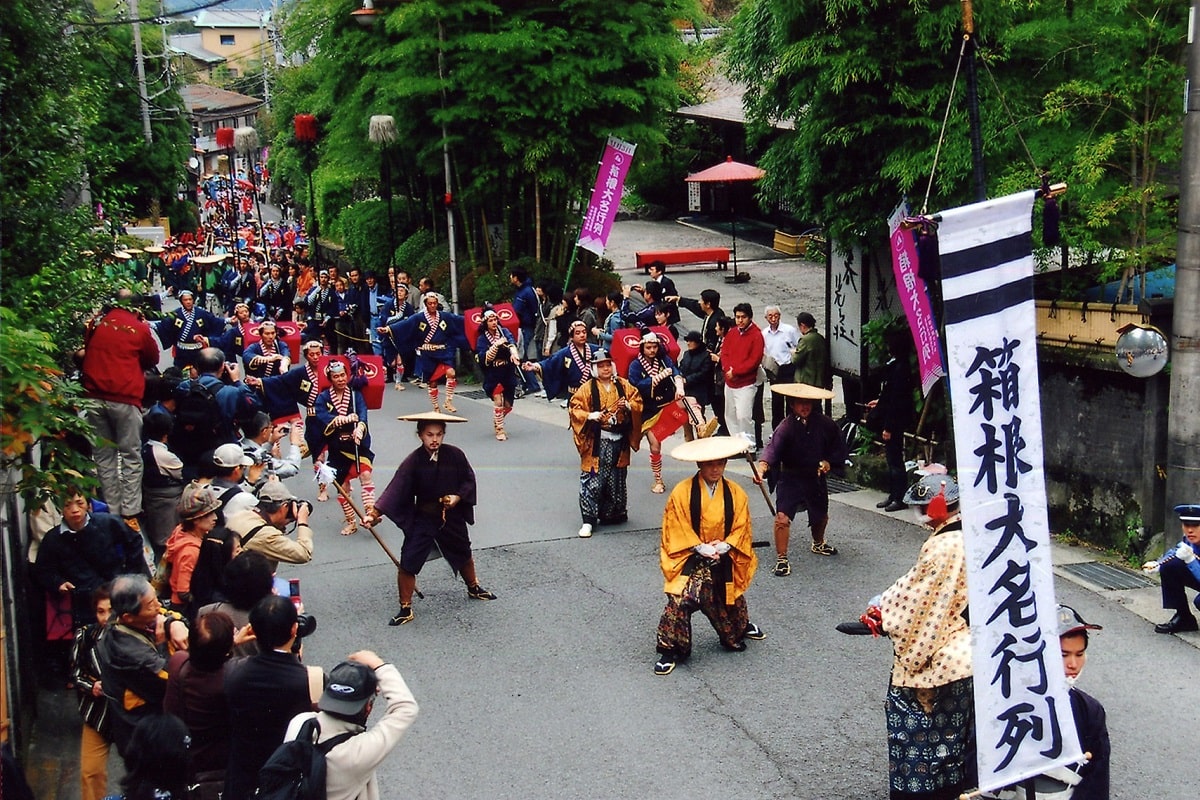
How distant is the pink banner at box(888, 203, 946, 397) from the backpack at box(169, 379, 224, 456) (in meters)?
6.35

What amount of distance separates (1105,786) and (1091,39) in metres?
7.90

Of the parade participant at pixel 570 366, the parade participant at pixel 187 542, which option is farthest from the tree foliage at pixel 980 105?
the parade participant at pixel 187 542

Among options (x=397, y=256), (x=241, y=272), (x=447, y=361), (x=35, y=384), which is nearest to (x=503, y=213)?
(x=397, y=256)

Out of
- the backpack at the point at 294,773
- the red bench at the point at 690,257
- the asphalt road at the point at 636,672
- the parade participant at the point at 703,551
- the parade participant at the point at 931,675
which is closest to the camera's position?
the backpack at the point at 294,773

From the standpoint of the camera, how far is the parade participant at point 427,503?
396 inches

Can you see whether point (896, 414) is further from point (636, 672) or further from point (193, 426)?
point (193, 426)

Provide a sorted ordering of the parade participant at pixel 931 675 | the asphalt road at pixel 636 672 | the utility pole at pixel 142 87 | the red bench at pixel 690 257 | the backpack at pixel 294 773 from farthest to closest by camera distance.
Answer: the utility pole at pixel 142 87 < the red bench at pixel 690 257 < the asphalt road at pixel 636 672 < the parade participant at pixel 931 675 < the backpack at pixel 294 773

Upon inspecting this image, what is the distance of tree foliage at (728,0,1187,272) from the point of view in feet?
36.6

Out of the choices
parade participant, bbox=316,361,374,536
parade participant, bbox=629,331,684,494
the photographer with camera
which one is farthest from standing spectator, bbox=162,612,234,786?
parade participant, bbox=629,331,684,494

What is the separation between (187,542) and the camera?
312 inches

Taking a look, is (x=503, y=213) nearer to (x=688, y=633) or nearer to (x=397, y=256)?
(x=397, y=256)

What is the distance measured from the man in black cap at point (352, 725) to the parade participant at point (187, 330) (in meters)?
11.8

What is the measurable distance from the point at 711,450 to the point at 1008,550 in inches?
135

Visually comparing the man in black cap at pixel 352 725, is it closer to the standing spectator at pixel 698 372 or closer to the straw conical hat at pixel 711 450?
the straw conical hat at pixel 711 450
